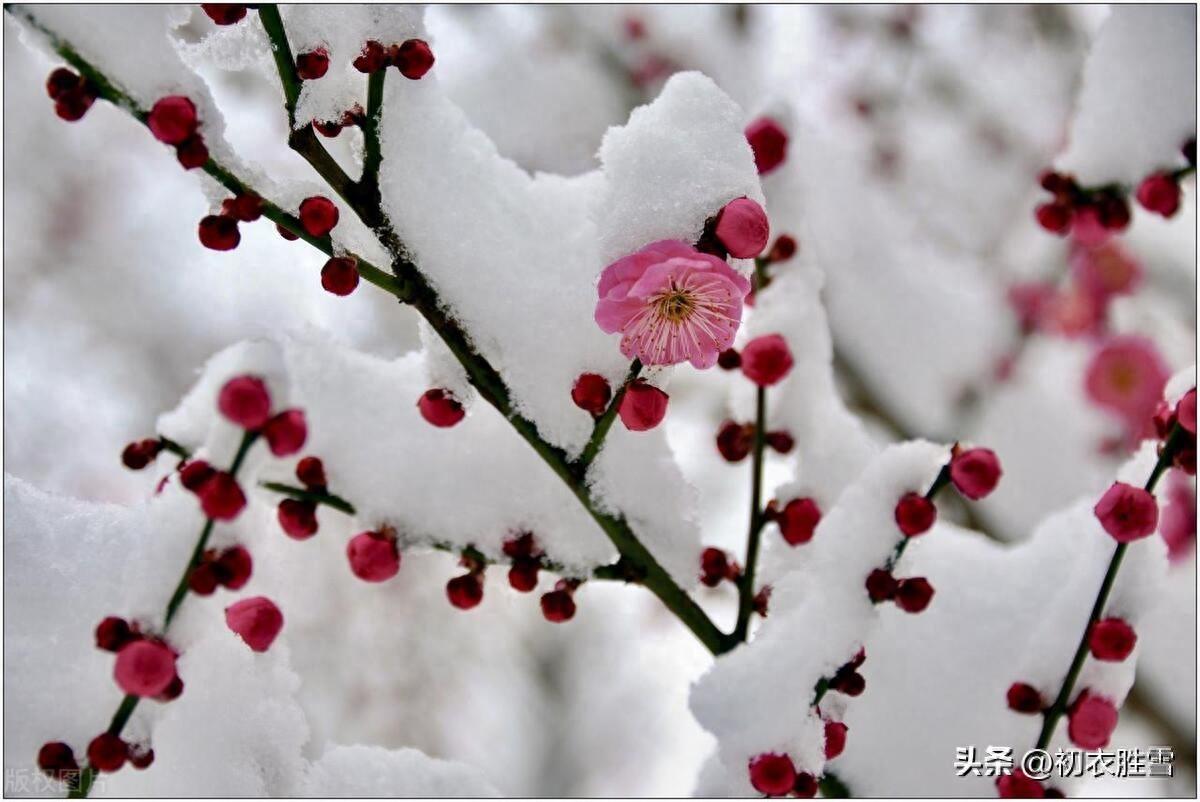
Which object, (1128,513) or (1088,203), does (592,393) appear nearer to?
(1128,513)

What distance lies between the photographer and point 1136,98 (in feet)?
5.16

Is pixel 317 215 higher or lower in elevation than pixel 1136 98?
lower

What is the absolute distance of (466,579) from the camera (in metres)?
1.19

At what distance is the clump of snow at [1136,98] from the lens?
4.92 feet

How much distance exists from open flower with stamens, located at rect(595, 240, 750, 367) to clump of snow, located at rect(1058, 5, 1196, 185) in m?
0.89

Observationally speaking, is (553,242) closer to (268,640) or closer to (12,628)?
(268,640)

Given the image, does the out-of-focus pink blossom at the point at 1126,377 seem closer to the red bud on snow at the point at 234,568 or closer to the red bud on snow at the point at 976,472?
the red bud on snow at the point at 976,472

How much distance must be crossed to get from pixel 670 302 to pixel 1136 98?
110 cm

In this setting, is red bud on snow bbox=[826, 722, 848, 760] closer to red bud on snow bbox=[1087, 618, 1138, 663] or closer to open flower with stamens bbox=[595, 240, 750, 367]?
red bud on snow bbox=[1087, 618, 1138, 663]

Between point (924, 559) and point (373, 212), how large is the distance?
3.18 ft

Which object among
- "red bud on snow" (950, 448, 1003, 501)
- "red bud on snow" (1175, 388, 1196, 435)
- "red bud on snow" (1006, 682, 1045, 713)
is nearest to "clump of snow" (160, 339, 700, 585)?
"red bud on snow" (950, 448, 1003, 501)

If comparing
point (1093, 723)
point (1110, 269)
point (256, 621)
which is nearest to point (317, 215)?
point (256, 621)

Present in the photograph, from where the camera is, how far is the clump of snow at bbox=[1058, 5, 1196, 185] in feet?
4.92

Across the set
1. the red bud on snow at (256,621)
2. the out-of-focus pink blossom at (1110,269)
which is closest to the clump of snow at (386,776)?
the red bud on snow at (256,621)
